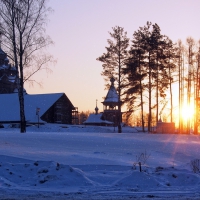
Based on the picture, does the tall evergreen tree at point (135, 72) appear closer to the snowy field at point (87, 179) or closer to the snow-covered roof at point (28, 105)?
the snow-covered roof at point (28, 105)

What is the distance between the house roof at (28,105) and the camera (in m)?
63.8

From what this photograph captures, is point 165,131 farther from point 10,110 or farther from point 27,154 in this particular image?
point 27,154

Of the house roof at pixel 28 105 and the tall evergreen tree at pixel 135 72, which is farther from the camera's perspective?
the house roof at pixel 28 105

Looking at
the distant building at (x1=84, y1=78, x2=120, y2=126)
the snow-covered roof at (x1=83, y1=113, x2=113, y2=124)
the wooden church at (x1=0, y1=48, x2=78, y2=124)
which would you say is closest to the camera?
the wooden church at (x1=0, y1=48, x2=78, y2=124)

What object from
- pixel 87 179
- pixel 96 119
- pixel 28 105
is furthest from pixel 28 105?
pixel 87 179

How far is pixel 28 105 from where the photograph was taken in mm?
66062

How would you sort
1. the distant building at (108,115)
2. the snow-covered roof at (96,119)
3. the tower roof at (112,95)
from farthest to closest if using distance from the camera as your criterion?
1. the snow-covered roof at (96,119)
2. the distant building at (108,115)
3. the tower roof at (112,95)

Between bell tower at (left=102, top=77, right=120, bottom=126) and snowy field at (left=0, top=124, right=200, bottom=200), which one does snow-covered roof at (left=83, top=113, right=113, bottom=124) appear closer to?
bell tower at (left=102, top=77, right=120, bottom=126)

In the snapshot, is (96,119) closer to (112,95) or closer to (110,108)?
(110,108)

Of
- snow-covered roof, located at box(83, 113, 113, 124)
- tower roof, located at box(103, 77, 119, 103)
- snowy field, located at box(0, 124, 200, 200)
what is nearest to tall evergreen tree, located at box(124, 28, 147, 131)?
tower roof, located at box(103, 77, 119, 103)

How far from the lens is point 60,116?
222 ft

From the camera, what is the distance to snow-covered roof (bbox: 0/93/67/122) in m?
63.8

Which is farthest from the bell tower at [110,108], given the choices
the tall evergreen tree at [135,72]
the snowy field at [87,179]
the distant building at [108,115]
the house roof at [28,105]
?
the snowy field at [87,179]

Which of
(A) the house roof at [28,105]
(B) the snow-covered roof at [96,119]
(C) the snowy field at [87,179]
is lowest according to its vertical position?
(C) the snowy field at [87,179]
